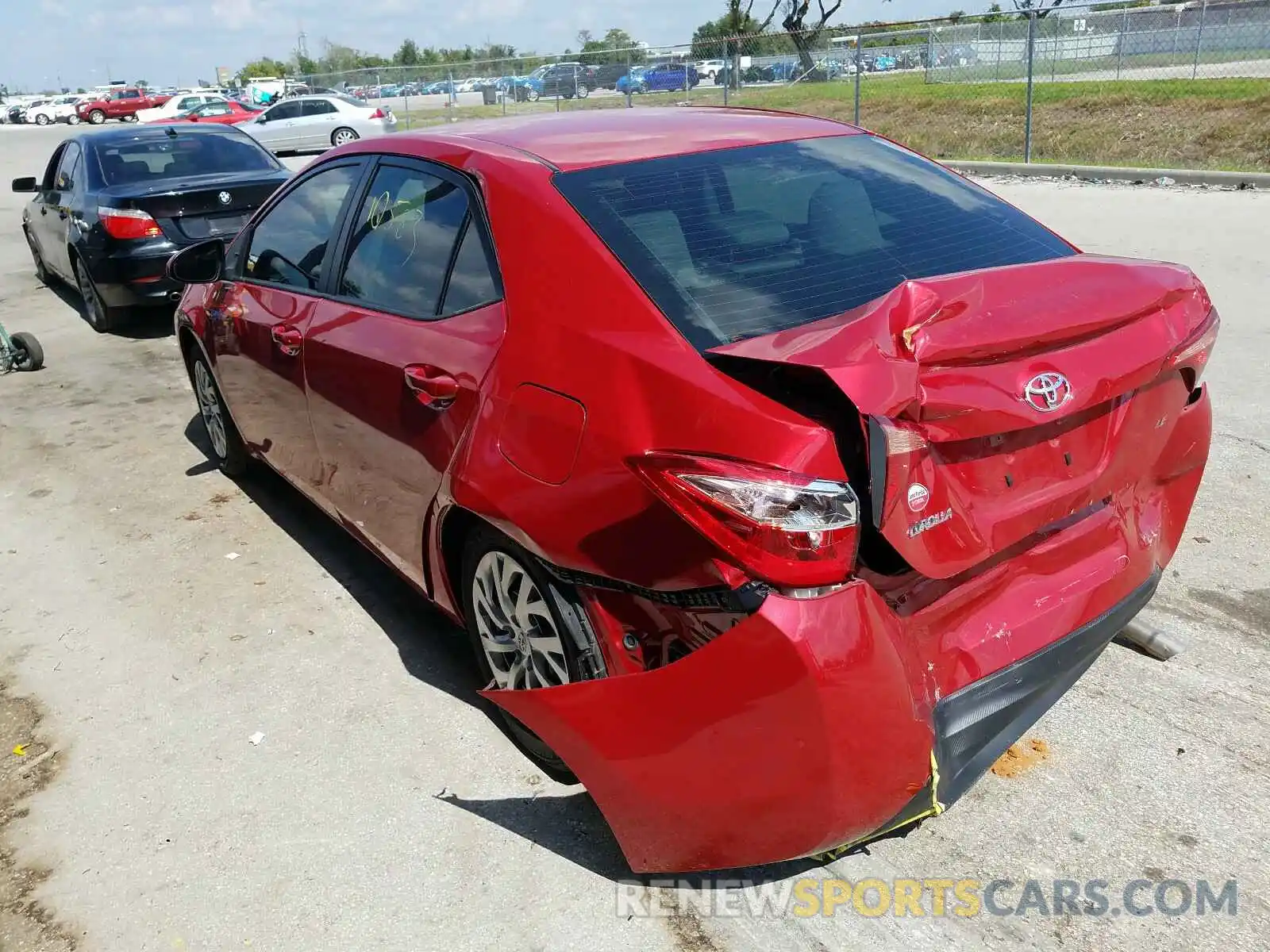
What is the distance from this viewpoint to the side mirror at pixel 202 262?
486 cm

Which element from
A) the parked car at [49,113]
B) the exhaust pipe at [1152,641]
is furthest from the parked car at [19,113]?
the exhaust pipe at [1152,641]

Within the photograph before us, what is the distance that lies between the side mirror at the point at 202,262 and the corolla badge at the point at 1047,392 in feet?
12.6

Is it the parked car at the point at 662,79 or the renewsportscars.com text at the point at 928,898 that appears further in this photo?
the parked car at the point at 662,79

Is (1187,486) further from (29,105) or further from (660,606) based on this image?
(29,105)

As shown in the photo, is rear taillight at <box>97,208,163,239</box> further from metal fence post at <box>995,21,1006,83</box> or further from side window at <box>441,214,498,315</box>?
metal fence post at <box>995,21,1006,83</box>

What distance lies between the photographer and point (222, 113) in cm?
3247

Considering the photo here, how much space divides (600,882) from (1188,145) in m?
17.3

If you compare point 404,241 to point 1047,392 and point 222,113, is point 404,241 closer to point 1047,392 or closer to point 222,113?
point 1047,392

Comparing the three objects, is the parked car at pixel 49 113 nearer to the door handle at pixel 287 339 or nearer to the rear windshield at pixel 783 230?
the door handle at pixel 287 339

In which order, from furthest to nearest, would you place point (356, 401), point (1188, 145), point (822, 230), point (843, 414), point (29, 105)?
1. point (29, 105)
2. point (1188, 145)
3. point (356, 401)
4. point (822, 230)
5. point (843, 414)

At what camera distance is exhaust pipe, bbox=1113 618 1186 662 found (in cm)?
337

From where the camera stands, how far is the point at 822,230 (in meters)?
Answer: 2.93

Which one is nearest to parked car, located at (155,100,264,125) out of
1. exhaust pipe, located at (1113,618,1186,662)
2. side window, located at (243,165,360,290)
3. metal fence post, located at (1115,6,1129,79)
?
metal fence post, located at (1115,6,1129,79)

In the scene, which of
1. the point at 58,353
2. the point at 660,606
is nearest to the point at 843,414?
the point at 660,606
